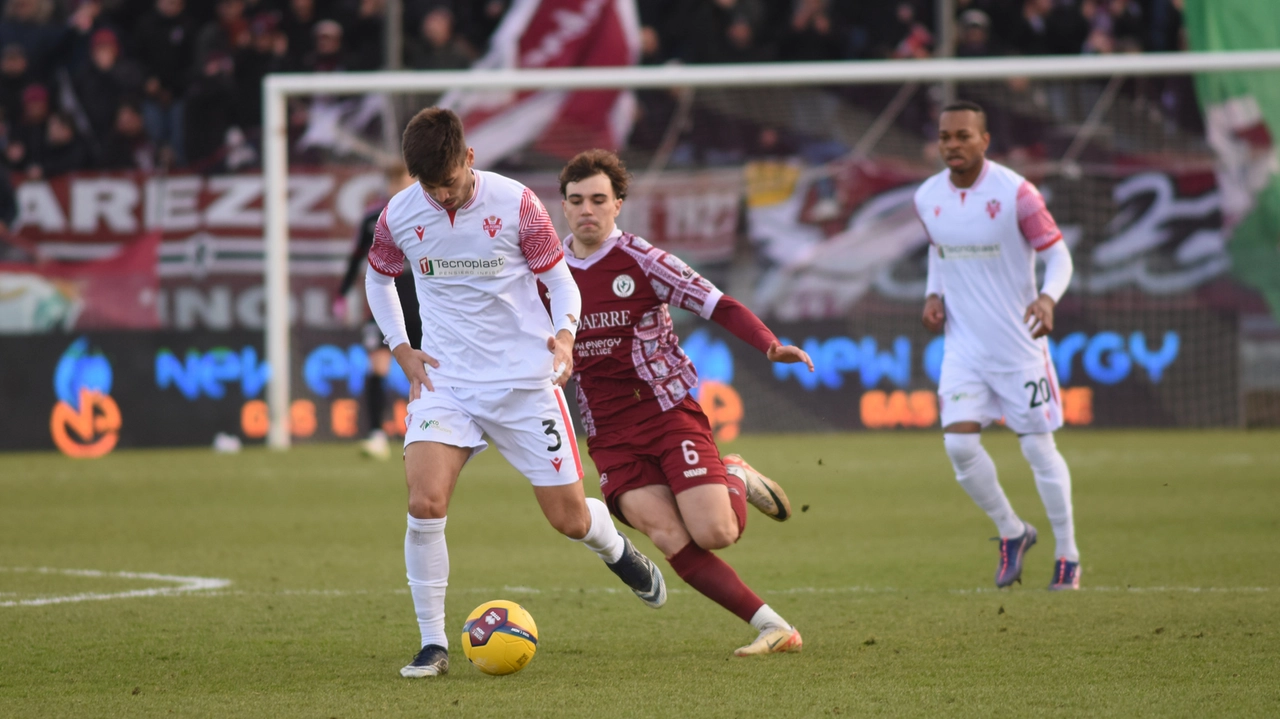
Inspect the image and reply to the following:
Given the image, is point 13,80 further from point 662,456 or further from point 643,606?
point 662,456

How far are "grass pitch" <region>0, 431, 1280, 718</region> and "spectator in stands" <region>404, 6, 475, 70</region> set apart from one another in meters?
6.06

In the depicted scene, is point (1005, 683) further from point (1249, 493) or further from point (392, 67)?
point (392, 67)

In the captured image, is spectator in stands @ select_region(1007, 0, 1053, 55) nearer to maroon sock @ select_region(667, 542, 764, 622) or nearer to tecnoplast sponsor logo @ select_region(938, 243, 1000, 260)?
tecnoplast sponsor logo @ select_region(938, 243, 1000, 260)

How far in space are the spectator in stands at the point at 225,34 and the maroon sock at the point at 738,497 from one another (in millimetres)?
12715

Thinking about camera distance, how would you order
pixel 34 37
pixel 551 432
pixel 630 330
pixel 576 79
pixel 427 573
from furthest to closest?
pixel 34 37 < pixel 576 79 < pixel 630 330 < pixel 551 432 < pixel 427 573

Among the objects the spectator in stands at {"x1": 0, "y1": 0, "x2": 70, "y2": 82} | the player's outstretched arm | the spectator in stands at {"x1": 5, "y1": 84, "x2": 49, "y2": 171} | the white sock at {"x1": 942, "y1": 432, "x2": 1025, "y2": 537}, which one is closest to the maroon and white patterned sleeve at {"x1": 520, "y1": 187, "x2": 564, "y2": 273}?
the player's outstretched arm

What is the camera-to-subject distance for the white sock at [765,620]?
5.73 meters

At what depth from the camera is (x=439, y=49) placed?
17.2 metres

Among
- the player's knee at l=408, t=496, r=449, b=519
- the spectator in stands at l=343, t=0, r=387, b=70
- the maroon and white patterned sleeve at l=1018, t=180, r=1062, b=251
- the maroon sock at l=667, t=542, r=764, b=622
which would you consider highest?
the spectator in stands at l=343, t=0, r=387, b=70

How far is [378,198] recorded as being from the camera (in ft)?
53.3

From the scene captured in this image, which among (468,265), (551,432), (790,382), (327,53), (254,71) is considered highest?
(327,53)

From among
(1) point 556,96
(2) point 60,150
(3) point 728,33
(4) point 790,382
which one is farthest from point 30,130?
(4) point 790,382

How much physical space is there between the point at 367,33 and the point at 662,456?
13398 millimetres

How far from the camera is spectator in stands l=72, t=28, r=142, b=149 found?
682 inches
